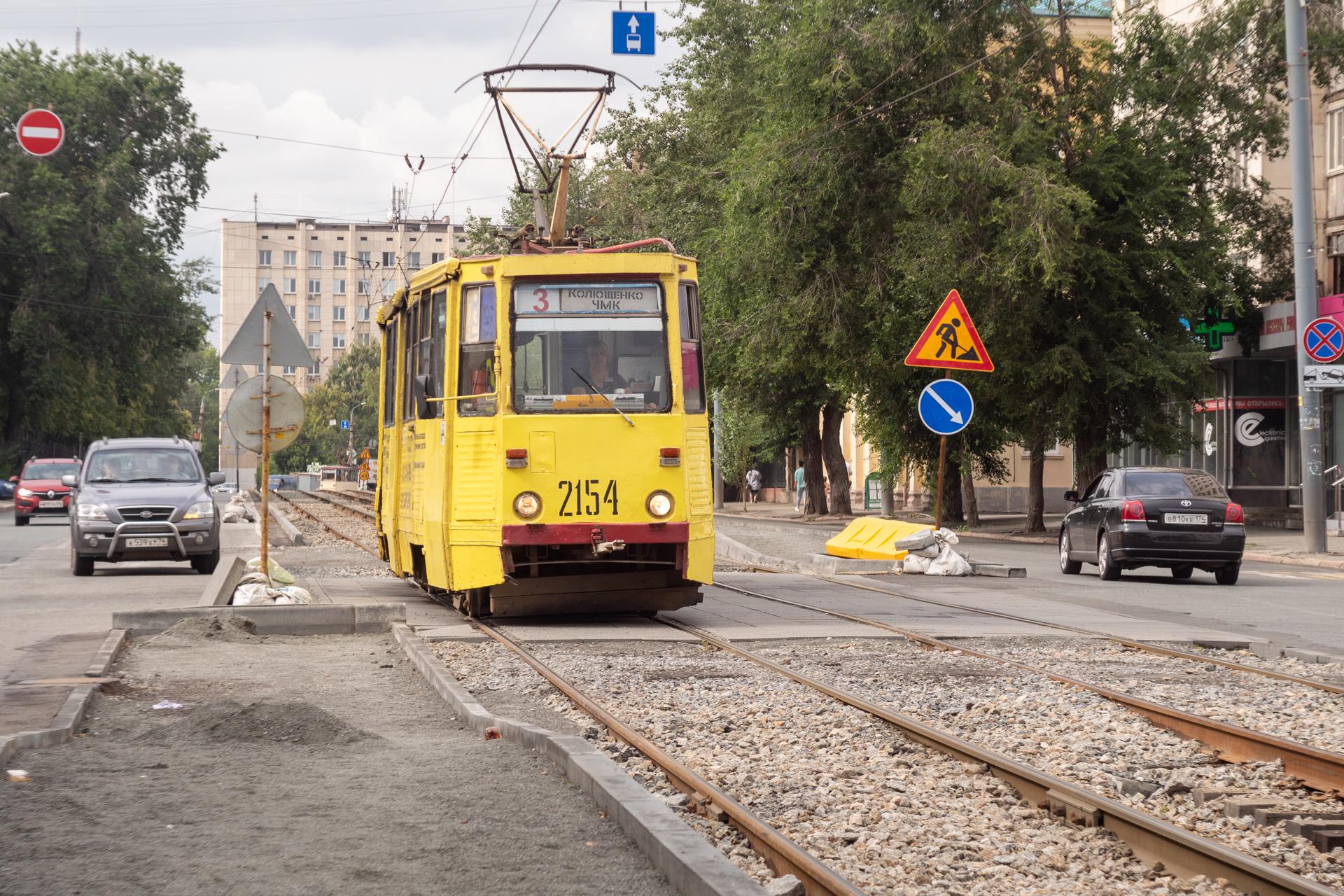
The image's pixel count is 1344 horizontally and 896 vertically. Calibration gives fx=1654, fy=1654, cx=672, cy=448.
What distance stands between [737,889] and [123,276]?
195 feet

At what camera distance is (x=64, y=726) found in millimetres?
7973

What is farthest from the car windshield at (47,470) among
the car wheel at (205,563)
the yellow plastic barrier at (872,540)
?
the yellow plastic barrier at (872,540)

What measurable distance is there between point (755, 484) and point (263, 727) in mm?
63750

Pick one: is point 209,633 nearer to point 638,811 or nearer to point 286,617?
point 286,617

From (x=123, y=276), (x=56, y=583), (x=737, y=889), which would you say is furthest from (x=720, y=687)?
(x=123, y=276)

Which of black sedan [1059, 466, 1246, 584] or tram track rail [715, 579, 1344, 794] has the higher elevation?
black sedan [1059, 466, 1246, 584]

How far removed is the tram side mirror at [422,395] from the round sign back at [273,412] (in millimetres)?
1050

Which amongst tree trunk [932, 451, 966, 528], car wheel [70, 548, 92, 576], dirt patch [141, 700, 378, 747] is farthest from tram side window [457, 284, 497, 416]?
tree trunk [932, 451, 966, 528]

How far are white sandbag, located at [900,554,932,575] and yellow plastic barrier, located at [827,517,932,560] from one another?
327 mm

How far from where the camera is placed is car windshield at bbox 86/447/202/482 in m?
22.5

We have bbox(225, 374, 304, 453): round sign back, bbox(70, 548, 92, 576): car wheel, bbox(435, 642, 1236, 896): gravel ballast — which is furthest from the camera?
bbox(70, 548, 92, 576): car wheel

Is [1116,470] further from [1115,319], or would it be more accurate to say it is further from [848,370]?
[848,370]

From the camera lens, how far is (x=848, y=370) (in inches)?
1396

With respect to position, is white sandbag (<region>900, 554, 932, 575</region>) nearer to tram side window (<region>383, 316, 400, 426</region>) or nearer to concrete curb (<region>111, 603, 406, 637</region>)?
tram side window (<region>383, 316, 400, 426</region>)
